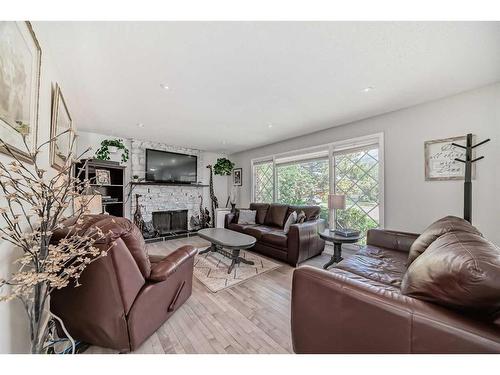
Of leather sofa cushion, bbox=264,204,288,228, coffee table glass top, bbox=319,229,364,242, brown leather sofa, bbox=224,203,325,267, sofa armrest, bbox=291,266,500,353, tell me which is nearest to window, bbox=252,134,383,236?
brown leather sofa, bbox=224,203,325,267

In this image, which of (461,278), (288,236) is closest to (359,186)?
(288,236)

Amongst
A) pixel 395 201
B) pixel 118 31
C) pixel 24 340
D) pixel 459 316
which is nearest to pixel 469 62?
pixel 395 201

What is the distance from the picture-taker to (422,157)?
259 centimetres

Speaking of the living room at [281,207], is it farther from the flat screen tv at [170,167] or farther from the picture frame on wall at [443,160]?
the flat screen tv at [170,167]

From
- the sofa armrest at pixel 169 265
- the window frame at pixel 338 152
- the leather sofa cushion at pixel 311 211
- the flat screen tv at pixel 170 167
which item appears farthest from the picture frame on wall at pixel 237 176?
the sofa armrest at pixel 169 265

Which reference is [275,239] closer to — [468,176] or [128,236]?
[128,236]

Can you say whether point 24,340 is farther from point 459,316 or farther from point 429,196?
point 429,196

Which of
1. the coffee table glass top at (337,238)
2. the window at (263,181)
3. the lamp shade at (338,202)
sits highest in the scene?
the window at (263,181)

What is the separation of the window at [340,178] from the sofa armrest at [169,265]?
2.77 metres

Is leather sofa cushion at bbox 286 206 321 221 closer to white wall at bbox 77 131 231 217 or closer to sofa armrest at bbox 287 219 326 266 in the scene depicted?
sofa armrest at bbox 287 219 326 266

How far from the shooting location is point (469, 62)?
1.75 metres

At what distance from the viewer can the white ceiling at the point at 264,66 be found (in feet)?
4.55

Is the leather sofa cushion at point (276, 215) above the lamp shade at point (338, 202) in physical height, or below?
below

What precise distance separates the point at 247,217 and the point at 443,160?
10.8 feet
